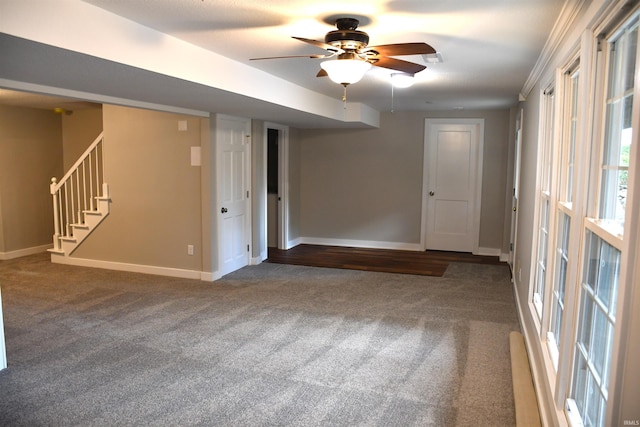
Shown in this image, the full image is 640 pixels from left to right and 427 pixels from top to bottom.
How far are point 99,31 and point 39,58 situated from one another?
0.37 meters

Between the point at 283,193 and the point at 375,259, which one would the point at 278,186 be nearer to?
the point at 283,193

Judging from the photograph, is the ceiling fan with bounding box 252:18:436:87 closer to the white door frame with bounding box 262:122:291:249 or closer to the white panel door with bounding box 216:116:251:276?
the white panel door with bounding box 216:116:251:276

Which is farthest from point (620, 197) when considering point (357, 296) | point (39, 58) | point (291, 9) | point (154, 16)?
point (357, 296)

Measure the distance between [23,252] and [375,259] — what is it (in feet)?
16.9

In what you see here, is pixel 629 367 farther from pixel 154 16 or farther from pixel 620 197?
pixel 154 16

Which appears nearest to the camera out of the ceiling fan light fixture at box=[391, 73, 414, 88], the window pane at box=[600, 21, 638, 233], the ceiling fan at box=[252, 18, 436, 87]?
the window pane at box=[600, 21, 638, 233]

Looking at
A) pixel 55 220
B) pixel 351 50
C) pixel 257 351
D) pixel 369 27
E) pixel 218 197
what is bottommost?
pixel 257 351

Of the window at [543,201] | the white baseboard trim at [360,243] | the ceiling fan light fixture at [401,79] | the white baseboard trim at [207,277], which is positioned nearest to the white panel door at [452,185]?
the white baseboard trim at [360,243]

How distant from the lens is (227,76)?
3.67 metres

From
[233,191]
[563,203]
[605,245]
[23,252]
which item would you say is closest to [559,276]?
[563,203]

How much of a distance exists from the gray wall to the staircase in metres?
3.16

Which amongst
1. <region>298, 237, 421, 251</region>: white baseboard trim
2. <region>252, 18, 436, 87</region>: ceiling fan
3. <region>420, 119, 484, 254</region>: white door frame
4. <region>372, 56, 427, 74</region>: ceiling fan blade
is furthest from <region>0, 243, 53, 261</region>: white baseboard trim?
<region>372, 56, 427, 74</region>: ceiling fan blade

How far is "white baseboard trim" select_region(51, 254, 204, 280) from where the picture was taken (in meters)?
5.80

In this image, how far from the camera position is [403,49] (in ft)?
8.52
